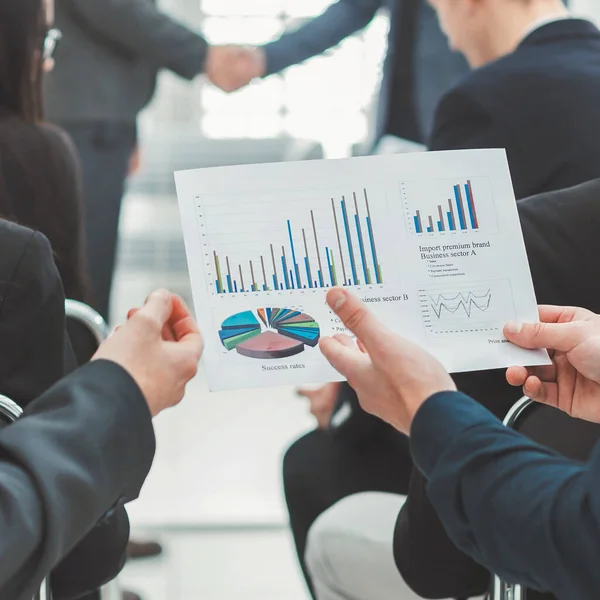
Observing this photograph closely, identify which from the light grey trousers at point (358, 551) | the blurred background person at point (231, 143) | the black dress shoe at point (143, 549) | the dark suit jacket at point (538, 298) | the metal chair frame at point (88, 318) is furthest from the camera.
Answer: the blurred background person at point (231, 143)

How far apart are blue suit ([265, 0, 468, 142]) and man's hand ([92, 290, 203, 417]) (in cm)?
160

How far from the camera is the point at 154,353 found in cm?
64

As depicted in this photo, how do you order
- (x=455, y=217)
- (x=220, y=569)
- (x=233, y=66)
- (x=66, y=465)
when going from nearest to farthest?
(x=66, y=465)
(x=455, y=217)
(x=220, y=569)
(x=233, y=66)

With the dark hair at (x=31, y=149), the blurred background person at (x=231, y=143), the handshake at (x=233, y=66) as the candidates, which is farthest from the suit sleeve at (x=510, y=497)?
the handshake at (x=233, y=66)

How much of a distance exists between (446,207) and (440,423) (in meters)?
0.24

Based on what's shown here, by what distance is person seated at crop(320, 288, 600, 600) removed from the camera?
52 centimetres

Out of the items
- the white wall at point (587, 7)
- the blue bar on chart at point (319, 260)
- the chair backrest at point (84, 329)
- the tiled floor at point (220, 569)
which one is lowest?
the tiled floor at point (220, 569)

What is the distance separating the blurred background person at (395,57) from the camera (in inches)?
89.2

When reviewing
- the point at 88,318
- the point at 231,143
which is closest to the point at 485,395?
the point at 88,318

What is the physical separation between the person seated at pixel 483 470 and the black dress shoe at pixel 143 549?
1361 millimetres

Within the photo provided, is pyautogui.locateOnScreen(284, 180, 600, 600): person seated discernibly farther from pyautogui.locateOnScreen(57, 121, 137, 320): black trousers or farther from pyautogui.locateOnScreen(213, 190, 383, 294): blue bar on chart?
pyautogui.locateOnScreen(57, 121, 137, 320): black trousers

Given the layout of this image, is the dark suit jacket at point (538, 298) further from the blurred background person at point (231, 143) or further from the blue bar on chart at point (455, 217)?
the blurred background person at point (231, 143)

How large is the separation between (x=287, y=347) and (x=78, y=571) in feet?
1.02

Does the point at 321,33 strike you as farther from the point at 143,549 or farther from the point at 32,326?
the point at 32,326
